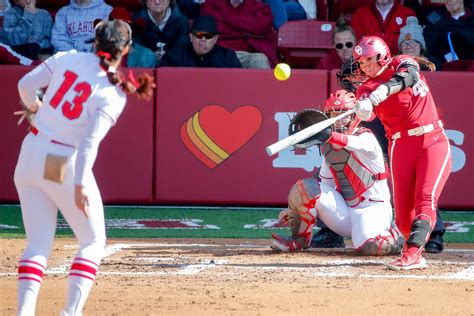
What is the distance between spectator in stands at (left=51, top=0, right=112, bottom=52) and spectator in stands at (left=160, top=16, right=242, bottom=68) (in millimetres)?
1189

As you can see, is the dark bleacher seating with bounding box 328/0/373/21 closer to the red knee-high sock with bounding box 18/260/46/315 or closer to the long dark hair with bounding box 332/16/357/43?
the long dark hair with bounding box 332/16/357/43

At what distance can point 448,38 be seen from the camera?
1278 centimetres

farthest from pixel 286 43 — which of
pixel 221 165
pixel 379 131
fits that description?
pixel 379 131

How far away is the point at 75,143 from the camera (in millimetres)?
5680

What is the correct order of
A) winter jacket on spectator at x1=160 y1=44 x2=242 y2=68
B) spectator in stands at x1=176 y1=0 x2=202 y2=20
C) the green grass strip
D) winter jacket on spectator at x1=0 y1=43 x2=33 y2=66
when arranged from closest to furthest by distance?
the green grass strip, winter jacket on spectator at x1=0 y1=43 x2=33 y2=66, winter jacket on spectator at x1=160 y1=44 x2=242 y2=68, spectator in stands at x1=176 y1=0 x2=202 y2=20

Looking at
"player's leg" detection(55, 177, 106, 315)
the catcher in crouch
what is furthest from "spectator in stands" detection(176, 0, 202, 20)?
"player's leg" detection(55, 177, 106, 315)

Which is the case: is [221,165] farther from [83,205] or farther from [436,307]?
[83,205]

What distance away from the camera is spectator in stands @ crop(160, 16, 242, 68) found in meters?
12.1

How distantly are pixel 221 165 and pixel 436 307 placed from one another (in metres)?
5.47

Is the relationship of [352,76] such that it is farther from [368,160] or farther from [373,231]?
[373,231]

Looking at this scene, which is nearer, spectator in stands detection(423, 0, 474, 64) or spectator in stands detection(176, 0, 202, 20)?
spectator in stands detection(423, 0, 474, 64)

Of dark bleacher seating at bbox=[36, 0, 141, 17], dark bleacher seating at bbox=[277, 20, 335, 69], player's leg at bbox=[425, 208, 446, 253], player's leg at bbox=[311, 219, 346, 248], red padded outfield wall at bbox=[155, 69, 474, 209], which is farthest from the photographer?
dark bleacher seating at bbox=[36, 0, 141, 17]

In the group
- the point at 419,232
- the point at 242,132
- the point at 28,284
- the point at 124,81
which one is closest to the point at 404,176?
the point at 419,232

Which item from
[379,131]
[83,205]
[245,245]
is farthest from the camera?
[379,131]
